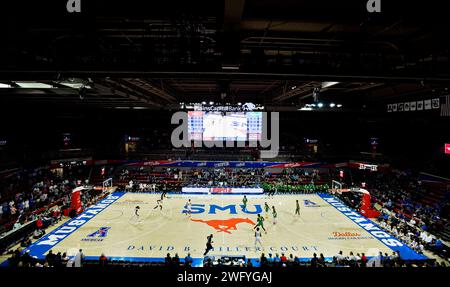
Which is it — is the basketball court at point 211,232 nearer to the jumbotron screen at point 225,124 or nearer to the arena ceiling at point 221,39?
the jumbotron screen at point 225,124

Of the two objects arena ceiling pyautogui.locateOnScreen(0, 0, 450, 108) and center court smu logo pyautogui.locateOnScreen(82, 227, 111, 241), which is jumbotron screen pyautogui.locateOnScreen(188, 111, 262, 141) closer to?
center court smu logo pyautogui.locateOnScreen(82, 227, 111, 241)

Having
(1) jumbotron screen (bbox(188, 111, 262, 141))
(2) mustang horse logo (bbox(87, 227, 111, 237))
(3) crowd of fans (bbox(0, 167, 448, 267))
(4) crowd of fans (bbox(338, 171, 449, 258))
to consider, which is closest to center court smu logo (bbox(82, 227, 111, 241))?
(2) mustang horse logo (bbox(87, 227, 111, 237))

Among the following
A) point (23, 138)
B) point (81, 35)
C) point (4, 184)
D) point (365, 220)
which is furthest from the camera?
point (23, 138)

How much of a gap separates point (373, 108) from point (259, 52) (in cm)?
2174

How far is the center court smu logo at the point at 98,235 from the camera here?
53.6 ft

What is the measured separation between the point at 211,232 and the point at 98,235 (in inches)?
295

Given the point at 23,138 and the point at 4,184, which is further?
the point at 23,138

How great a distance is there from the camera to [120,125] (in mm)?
38500

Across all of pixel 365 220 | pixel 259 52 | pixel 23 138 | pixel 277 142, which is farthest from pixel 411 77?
pixel 23 138

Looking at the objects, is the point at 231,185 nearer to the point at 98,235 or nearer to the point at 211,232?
the point at 211,232

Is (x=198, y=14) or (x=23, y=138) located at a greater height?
(x=198, y=14)

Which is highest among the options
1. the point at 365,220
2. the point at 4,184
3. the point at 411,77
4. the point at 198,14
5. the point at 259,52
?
the point at 198,14

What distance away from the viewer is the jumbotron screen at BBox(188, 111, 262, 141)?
96.6ft

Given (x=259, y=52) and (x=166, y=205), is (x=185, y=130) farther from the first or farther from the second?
(x=259, y=52)
